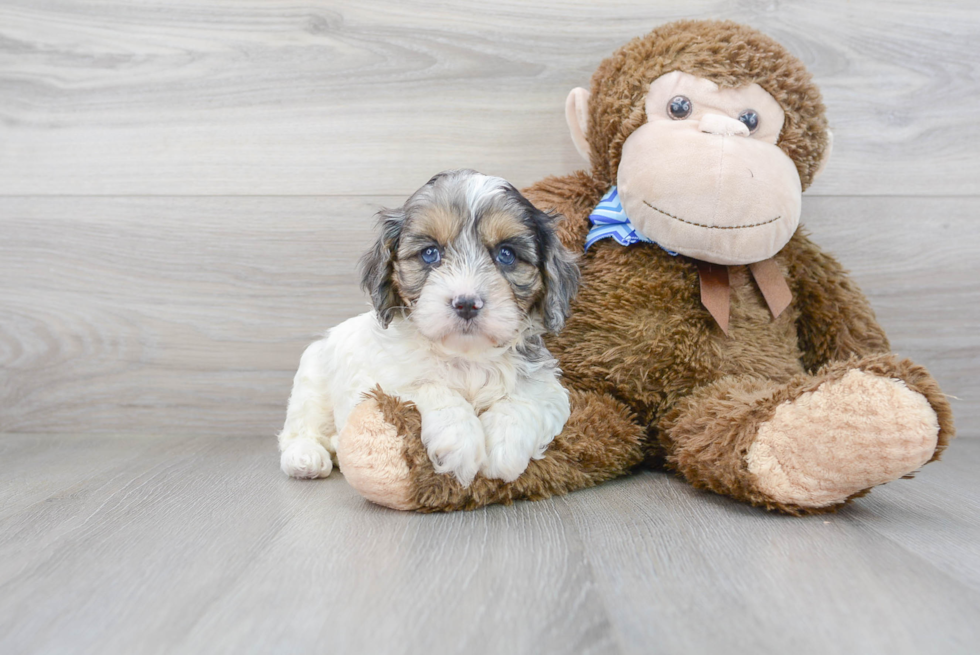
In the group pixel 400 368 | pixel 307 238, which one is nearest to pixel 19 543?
pixel 400 368

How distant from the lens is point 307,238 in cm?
236

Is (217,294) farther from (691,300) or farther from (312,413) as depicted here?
(691,300)

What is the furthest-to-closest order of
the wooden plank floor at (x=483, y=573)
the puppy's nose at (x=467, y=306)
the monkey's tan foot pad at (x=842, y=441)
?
the puppy's nose at (x=467, y=306) → the monkey's tan foot pad at (x=842, y=441) → the wooden plank floor at (x=483, y=573)

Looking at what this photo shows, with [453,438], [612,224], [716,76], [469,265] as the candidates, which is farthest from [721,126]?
[453,438]

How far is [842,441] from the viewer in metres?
1.37

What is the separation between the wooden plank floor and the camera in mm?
985

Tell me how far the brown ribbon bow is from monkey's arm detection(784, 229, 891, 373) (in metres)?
0.07

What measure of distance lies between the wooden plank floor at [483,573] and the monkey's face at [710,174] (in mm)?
604

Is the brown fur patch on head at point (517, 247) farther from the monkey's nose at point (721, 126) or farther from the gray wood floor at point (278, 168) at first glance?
the gray wood floor at point (278, 168)

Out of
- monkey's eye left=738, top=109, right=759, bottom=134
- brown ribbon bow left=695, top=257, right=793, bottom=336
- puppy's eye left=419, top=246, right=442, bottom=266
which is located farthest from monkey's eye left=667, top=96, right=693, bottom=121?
puppy's eye left=419, top=246, right=442, bottom=266

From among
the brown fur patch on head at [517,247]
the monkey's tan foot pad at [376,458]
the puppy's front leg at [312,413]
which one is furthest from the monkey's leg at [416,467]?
the puppy's front leg at [312,413]

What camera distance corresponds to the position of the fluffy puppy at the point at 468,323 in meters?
1.50

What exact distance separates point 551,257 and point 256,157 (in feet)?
3.92

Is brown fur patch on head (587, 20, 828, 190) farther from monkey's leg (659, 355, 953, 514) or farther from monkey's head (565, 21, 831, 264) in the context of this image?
monkey's leg (659, 355, 953, 514)
